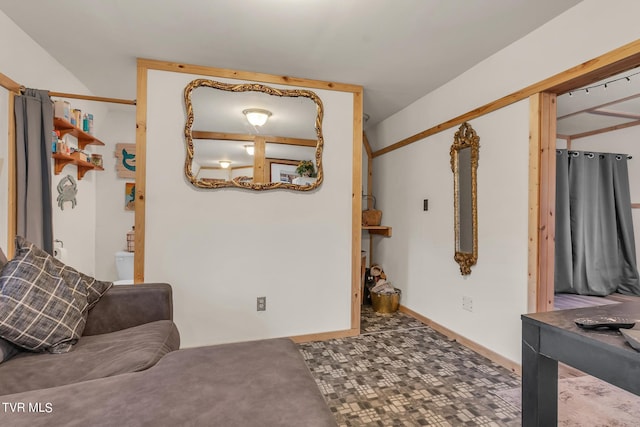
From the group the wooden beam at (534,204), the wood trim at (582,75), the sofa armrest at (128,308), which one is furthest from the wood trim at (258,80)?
the wooden beam at (534,204)

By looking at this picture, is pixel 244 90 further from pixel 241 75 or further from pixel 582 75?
pixel 582 75

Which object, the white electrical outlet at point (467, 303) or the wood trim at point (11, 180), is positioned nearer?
the wood trim at point (11, 180)

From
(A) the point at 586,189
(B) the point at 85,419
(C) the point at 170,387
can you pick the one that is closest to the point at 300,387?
(C) the point at 170,387

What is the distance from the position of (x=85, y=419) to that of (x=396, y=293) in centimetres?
312

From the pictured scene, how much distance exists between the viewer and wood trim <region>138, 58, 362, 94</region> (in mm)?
2535

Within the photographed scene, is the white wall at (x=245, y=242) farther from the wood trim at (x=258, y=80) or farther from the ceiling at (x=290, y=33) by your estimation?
the ceiling at (x=290, y=33)

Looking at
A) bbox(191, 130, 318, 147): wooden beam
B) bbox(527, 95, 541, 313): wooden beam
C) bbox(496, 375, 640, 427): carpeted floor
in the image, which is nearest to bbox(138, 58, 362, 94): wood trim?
bbox(191, 130, 318, 147): wooden beam

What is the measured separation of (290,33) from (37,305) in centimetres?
208

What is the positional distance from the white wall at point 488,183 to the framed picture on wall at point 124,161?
122 inches

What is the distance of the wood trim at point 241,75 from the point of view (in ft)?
8.32

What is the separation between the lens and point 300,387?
1055 millimetres

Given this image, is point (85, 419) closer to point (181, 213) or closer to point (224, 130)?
point (181, 213)

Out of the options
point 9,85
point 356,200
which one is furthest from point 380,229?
point 9,85

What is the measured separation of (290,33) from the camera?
2.19 meters
